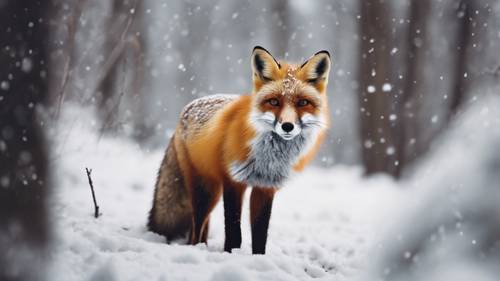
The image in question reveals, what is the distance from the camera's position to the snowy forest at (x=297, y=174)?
9.36 ft

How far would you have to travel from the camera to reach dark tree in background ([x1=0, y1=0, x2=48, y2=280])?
271 cm

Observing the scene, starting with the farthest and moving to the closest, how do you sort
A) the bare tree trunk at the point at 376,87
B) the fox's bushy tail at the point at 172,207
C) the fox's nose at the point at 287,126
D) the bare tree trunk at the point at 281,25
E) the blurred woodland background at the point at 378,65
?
1. the bare tree trunk at the point at 281,25
2. the bare tree trunk at the point at 376,87
3. the blurred woodland background at the point at 378,65
4. the fox's bushy tail at the point at 172,207
5. the fox's nose at the point at 287,126

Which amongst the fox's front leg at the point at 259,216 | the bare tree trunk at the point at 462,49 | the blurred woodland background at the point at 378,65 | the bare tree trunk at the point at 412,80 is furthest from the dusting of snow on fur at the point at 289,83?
the bare tree trunk at the point at 412,80

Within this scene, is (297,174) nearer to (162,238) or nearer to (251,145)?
(251,145)

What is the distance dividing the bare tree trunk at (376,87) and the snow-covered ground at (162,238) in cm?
39

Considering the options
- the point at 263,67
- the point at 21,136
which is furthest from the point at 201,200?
the point at 21,136

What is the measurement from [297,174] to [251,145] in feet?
1.50

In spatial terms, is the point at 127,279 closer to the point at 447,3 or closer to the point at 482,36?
the point at 482,36

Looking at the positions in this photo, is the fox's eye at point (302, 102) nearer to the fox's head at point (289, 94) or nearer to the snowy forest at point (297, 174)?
the fox's head at point (289, 94)

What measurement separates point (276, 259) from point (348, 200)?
3713 millimetres

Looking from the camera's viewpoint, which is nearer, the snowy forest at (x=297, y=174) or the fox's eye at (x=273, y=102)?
the snowy forest at (x=297, y=174)

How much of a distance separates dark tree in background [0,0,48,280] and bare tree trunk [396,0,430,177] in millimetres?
5471

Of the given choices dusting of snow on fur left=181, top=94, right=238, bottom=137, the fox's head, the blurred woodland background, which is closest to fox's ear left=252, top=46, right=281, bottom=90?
the fox's head

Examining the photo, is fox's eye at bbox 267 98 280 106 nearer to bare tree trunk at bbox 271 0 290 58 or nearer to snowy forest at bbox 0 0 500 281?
snowy forest at bbox 0 0 500 281
